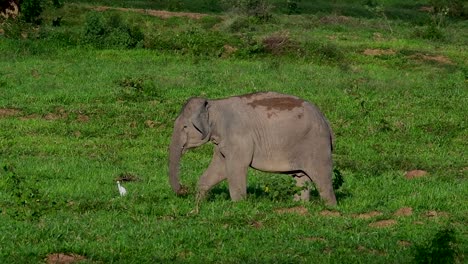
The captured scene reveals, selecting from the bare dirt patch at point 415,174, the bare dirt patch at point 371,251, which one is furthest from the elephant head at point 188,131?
the bare dirt patch at point 415,174

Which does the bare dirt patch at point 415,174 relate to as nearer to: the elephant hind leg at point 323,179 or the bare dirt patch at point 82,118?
the elephant hind leg at point 323,179

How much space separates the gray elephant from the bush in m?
13.9

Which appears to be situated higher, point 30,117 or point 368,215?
point 368,215

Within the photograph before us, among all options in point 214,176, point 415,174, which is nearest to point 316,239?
point 214,176

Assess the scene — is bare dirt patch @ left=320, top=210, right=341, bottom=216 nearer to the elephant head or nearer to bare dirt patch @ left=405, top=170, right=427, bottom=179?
the elephant head

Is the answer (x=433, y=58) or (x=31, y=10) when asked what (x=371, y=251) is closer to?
(x=433, y=58)

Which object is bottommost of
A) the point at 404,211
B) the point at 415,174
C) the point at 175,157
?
the point at 415,174

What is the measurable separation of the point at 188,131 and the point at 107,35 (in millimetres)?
14436

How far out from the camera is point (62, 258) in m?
9.13

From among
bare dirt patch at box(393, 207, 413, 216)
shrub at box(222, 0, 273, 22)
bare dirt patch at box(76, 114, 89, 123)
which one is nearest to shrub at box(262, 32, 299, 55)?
shrub at box(222, 0, 273, 22)

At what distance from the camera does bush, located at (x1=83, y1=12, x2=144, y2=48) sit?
83.9 ft

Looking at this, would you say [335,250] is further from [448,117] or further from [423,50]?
[423,50]

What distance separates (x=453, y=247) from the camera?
962 cm

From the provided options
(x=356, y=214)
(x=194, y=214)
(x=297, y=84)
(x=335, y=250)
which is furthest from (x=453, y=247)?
(x=297, y=84)
